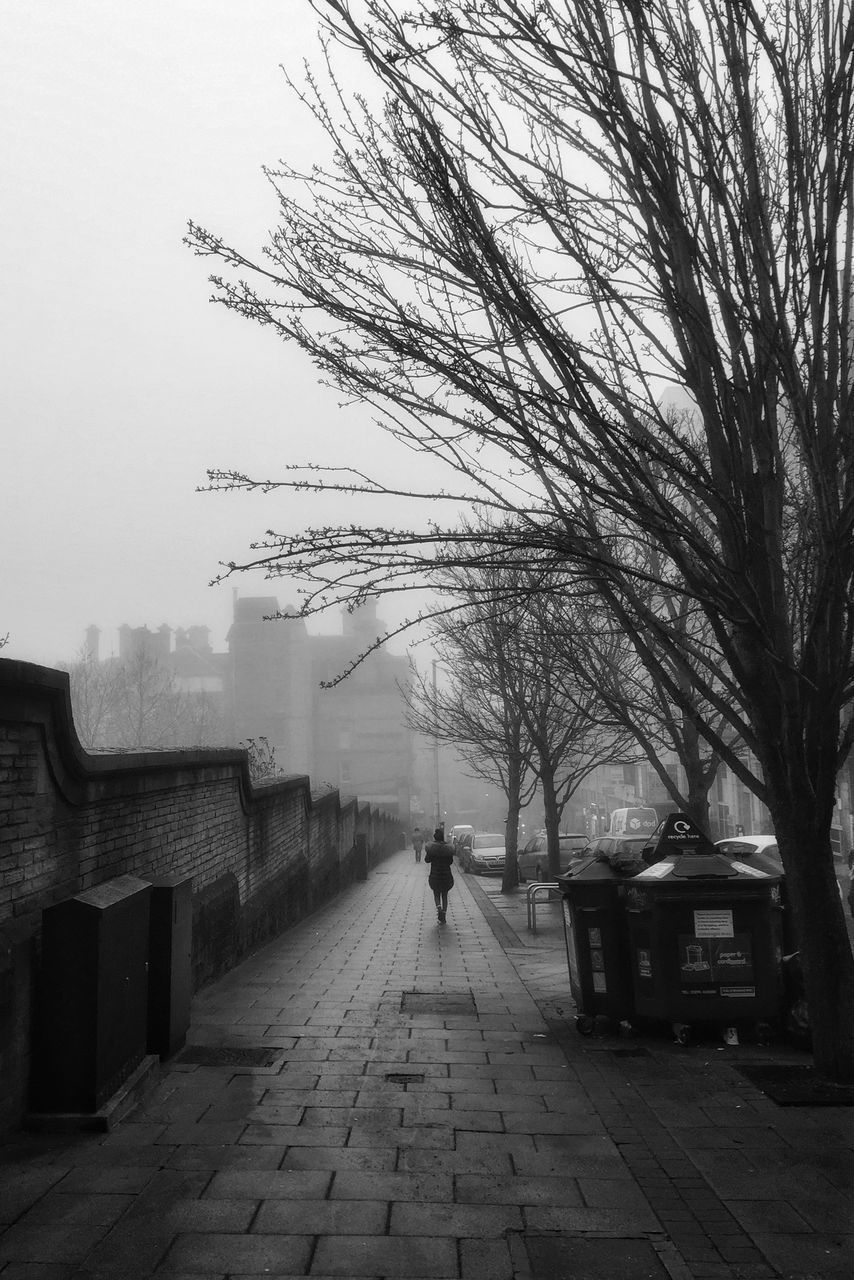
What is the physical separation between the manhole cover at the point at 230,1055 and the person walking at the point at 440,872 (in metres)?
9.35

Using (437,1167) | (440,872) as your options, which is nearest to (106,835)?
(437,1167)

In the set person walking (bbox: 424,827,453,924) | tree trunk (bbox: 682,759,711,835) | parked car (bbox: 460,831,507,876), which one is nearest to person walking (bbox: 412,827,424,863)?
parked car (bbox: 460,831,507,876)

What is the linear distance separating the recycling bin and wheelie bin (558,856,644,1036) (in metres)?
0.22

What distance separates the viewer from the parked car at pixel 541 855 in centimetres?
2775

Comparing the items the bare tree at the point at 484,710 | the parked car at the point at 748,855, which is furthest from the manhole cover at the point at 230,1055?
the bare tree at the point at 484,710

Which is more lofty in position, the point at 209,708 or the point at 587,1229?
the point at 209,708

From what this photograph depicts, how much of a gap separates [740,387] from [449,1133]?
4.77 m

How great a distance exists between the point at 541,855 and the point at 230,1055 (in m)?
22.2

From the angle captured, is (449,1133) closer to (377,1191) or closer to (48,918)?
(377,1191)

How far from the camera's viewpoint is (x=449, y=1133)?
5688 millimetres

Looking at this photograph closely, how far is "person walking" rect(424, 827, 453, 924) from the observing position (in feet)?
55.7

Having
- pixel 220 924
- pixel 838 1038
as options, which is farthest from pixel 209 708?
pixel 838 1038

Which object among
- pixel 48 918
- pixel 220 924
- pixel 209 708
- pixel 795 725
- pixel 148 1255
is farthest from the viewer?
pixel 209 708

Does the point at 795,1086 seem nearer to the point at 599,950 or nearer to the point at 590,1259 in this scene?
the point at 599,950
